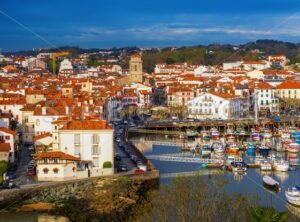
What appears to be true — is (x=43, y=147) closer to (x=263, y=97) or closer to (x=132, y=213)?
(x=132, y=213)

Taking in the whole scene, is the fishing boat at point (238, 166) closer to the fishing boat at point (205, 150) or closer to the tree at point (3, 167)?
the fishing boat at point (205, 150)

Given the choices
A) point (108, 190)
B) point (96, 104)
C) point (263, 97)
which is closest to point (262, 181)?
point (108, 190)

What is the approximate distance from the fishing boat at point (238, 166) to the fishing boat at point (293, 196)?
2.56 meters

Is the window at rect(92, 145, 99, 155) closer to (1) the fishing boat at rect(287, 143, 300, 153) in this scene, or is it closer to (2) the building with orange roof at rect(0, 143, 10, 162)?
(2) the building with orange roof at rect(0, 143, 10, 162)

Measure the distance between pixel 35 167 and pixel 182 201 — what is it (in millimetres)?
5462

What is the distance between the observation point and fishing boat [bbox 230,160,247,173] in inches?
532

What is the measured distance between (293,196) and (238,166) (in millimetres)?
3095

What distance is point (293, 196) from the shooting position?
419 inches

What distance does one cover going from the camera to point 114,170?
12.2 m

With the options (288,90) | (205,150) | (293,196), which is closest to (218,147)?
(205,150)

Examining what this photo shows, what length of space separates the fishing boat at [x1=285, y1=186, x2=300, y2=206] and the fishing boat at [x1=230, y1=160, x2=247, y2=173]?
8.39ft

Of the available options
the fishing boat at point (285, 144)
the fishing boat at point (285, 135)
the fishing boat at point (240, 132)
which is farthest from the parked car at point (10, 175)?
the fishing boat at point (240, 132)

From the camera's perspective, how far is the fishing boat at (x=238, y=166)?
44.3 ft

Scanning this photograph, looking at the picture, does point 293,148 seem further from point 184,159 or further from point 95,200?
point 95,200
